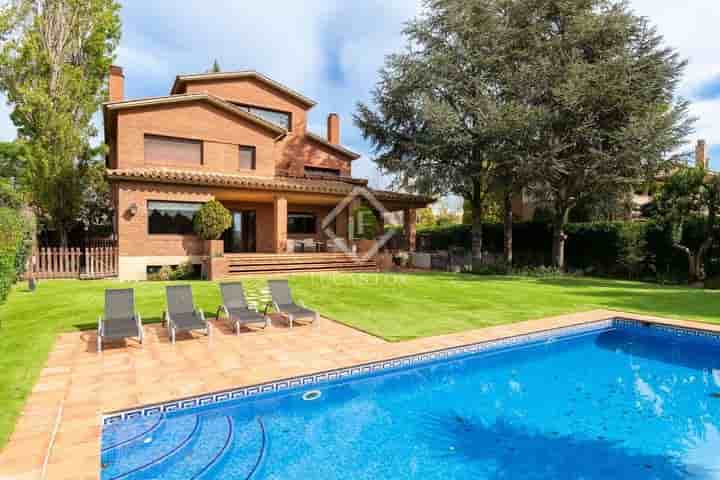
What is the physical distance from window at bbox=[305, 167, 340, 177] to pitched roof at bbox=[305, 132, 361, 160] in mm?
1470

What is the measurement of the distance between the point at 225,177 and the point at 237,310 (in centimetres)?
1342

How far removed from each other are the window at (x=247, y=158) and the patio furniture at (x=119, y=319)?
54.2 ft

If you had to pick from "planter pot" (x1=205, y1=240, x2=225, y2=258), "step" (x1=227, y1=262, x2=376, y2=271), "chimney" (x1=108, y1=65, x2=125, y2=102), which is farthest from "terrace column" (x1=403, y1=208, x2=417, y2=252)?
"chimney" (x1=108, y1=65, x2=125, y2=102)

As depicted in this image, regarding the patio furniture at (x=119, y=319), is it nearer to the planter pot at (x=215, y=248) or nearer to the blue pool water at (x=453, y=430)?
the blue pool water at (x=453, y=430)

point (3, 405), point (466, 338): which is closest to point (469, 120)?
point (466, 338)

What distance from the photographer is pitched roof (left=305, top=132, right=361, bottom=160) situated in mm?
29750

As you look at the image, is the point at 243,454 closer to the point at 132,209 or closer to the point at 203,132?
the point at 132,209

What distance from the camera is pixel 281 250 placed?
71.8ft

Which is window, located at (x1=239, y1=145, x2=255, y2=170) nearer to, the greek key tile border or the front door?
the front door

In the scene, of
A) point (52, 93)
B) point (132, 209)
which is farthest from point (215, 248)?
point (52, 93)

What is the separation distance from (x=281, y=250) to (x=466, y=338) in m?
14.7

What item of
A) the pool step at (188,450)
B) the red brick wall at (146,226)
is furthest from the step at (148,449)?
the red brick wall at (146,226)

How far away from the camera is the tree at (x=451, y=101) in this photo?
2244cm

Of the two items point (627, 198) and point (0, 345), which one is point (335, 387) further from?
point (627, 198)
